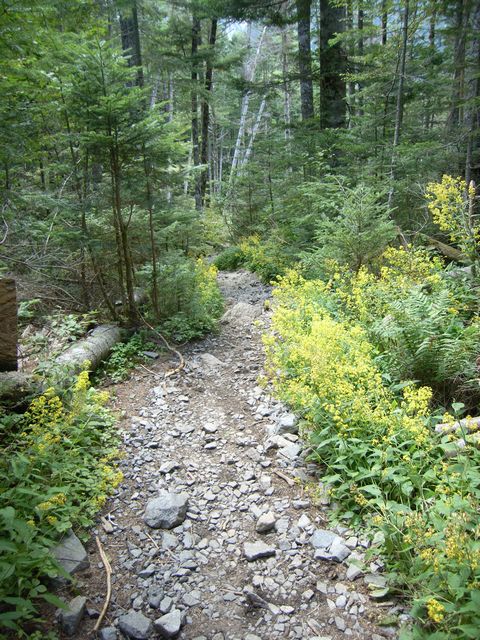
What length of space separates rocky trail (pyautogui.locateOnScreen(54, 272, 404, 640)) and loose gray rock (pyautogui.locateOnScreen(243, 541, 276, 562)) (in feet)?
0.03

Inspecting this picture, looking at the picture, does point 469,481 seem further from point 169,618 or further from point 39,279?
point 39,279

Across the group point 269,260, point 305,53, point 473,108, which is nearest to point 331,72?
point 305,53

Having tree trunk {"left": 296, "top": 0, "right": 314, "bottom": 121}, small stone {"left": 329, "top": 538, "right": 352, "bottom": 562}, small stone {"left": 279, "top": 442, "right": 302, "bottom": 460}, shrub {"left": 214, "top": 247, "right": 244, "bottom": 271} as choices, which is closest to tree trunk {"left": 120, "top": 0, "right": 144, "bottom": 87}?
tree trunk {"left": 296, "top": 0, "right": 314, "bottom": 121}

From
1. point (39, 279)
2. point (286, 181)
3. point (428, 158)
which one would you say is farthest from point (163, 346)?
point (286, 181)

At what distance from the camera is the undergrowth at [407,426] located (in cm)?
239

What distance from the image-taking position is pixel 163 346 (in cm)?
682

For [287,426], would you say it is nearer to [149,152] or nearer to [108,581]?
[108,581]

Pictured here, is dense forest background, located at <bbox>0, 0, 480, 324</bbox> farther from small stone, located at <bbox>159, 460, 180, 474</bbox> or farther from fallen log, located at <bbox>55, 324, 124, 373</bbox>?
small stone, located at <bbox>159, 460, 180, 474</bbox>

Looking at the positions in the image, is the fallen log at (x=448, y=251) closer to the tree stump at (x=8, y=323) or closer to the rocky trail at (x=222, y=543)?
the rocky trail at (x=222, y=543)

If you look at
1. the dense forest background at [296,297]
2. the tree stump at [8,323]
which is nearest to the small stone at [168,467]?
the dense forest background at [296,297]

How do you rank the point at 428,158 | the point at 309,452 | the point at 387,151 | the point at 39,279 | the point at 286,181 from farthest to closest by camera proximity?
1. the point at 286,181
2. the point at 387,151
3. the point at 428,158
4. the point at 39,279
5. the point at 309,452

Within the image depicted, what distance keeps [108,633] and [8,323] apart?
3.23m

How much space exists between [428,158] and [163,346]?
6254 mm

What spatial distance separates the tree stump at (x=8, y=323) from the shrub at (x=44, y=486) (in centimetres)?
80
